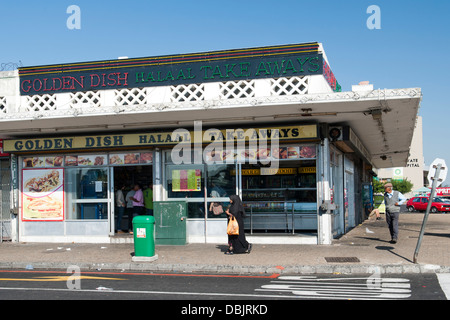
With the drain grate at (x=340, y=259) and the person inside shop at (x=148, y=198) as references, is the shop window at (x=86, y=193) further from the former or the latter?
the drain grate at (x=340, y=259)

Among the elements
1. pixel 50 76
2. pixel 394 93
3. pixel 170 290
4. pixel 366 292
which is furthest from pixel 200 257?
pixel 50 76

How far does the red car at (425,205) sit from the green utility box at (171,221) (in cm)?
3579

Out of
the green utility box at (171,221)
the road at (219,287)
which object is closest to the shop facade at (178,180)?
the green utility box at (171,221)

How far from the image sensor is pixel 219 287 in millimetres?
8602

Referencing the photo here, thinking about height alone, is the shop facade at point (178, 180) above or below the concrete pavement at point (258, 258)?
above

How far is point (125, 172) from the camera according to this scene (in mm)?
17391

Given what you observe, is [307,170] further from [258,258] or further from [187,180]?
[258,258]

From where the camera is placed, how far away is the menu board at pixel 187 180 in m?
14.9

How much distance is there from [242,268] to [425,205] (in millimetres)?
41082

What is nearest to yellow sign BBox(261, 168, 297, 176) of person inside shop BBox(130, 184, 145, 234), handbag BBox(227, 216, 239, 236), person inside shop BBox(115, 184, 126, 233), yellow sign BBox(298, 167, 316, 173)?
yellow sign BBox(298, 167, 316, 173)
